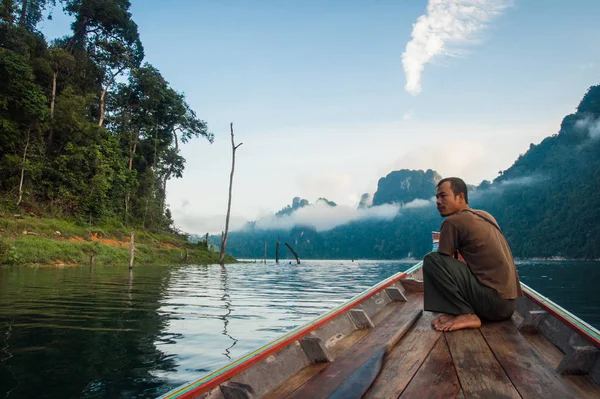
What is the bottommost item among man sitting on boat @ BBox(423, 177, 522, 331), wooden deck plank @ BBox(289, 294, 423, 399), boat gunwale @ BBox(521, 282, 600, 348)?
wooden deck plank @ BBox(289, 294, 423, 399)

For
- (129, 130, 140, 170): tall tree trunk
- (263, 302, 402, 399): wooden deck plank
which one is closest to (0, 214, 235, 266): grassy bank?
(129, 130, 140, 170): tall tree trunk

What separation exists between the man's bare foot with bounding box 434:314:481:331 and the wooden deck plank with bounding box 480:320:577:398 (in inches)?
3.9

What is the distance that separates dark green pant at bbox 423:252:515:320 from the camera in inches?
130

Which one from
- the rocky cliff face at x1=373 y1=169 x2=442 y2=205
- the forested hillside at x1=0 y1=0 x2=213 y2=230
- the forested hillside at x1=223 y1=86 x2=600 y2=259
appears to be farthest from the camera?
the rocky cliff face at x1=373 y1=169 x2=442 y2=205

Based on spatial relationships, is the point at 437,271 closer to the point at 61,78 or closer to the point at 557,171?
the point at 61,78

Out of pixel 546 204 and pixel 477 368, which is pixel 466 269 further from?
pixel 546 204

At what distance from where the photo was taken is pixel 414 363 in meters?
2.42

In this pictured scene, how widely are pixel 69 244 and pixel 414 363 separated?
1983 centimetres

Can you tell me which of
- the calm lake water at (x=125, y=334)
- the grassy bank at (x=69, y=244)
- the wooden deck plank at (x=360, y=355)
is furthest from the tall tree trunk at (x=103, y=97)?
the wooden deck plank at (x=360, y=355)

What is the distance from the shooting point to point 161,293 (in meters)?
9.14

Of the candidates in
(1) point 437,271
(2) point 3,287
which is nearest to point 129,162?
(2) point 3,287

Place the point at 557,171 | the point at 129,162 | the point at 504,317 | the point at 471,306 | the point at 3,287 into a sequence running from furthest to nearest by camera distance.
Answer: the point at 557,171 < the point at 129,162 < the point at 3,287 < the point at 504,317 < the point at 471,306

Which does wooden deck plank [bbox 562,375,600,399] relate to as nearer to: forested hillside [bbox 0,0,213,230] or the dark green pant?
the dark green pant

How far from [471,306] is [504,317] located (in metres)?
0.50
